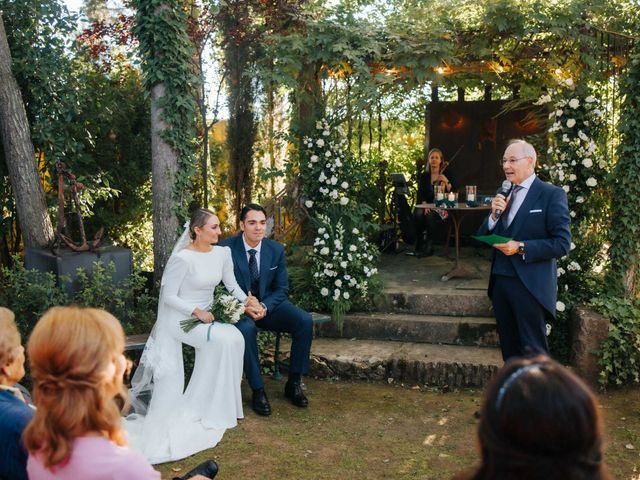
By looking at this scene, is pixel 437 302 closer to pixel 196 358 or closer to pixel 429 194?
pixel 429 194

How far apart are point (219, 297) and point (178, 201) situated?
161cm

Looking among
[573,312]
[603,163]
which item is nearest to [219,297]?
[573,312]

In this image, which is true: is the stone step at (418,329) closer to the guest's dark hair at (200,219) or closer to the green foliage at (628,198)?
the green foliage at (628,198)

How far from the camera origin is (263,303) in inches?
219

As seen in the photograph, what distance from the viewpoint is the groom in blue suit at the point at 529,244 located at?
461 centimetres

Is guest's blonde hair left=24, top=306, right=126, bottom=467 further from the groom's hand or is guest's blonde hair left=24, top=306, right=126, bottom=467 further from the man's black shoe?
the groom's hand

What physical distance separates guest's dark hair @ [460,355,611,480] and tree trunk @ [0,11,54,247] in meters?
6.08

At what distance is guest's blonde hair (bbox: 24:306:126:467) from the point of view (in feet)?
6.24

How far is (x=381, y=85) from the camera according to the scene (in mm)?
7215

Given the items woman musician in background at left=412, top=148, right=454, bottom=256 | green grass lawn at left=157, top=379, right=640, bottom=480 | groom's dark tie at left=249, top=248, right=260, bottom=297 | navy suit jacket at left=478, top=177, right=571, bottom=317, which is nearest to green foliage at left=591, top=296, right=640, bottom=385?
green grass lawn at left=157, top=379, right=640, bottom=480

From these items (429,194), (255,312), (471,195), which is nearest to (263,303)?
(255,312)

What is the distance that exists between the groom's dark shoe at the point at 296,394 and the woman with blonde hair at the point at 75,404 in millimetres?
3564

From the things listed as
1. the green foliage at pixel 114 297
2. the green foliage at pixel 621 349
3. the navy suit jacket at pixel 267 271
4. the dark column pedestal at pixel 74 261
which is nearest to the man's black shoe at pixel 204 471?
the navy suit jacket at pixel 267 271

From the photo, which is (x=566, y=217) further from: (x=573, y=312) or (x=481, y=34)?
(x=481, y=34)
